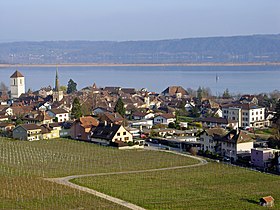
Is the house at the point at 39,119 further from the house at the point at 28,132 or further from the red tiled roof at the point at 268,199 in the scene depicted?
the red tiled roof at the point at 268,199

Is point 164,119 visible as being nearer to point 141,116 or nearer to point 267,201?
point 141,116

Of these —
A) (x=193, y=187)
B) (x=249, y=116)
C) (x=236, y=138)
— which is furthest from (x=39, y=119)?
(x=193, y=187)

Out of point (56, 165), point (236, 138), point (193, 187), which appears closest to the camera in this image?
point (193, 187)

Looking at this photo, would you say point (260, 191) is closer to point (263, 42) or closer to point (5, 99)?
point (5, 99)

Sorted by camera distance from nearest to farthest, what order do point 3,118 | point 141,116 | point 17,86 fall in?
1. point 3,118
2. point 141,116
3. point 17,86

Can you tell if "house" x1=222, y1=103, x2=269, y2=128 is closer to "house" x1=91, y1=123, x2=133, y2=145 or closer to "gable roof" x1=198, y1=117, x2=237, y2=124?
"gable roof" x1=198, y1=117, x2=237, y2=124

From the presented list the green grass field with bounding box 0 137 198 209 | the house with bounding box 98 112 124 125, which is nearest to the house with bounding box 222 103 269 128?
the house with bounding box 98 112 124 125
